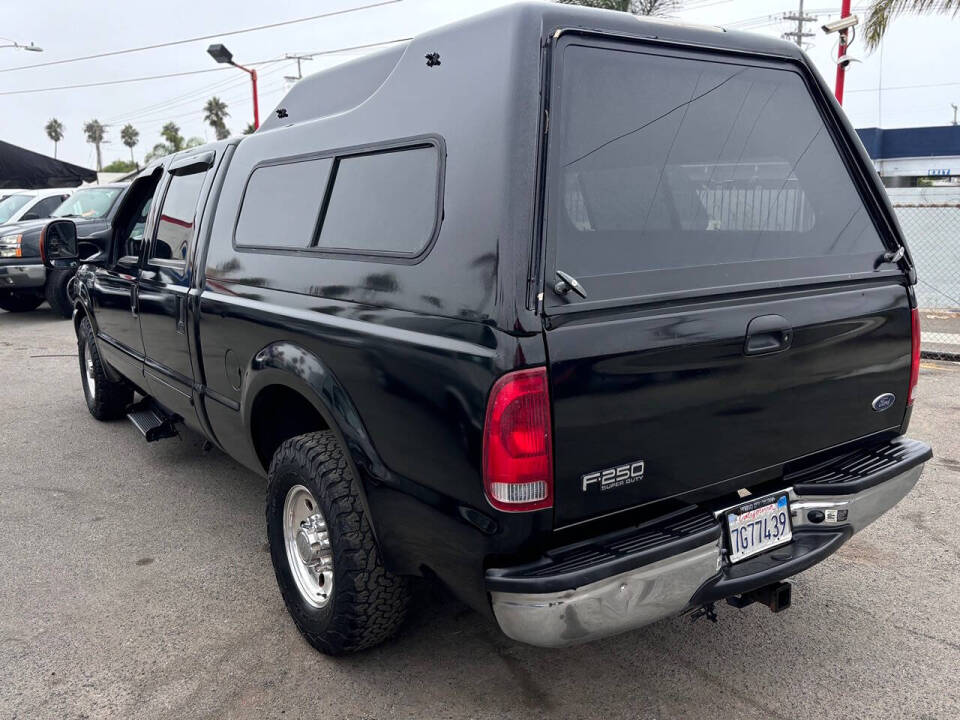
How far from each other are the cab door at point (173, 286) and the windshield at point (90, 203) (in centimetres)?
835

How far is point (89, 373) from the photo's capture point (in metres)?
6.24

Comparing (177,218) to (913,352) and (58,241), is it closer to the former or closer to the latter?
(58,241)

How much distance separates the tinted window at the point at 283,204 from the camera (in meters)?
3.03

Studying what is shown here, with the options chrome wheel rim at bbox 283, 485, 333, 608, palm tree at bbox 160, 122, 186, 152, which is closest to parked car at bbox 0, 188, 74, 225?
chrome wheel rim at bbox 283, 485, 333, 608

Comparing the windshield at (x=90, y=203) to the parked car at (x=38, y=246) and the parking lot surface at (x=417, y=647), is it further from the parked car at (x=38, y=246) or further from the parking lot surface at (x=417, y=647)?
the parking lot surface at (x=417, y=647)

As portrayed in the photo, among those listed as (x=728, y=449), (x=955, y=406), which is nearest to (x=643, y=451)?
(x=728, y=449)

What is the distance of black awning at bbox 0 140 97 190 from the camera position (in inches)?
732

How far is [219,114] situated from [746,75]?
283 ft

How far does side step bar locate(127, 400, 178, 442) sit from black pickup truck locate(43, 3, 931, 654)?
162cm

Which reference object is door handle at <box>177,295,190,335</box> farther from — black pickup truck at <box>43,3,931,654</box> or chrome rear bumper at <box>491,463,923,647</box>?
chrome rear bumper at <box>491,463,923,647</box>

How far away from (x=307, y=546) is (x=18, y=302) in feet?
40.6

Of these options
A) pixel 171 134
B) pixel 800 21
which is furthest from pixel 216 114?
pixel 800 21

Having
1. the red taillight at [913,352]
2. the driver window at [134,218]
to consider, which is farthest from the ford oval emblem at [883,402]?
the driver window at [134,218]

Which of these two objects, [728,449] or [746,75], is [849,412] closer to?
[728,449]
